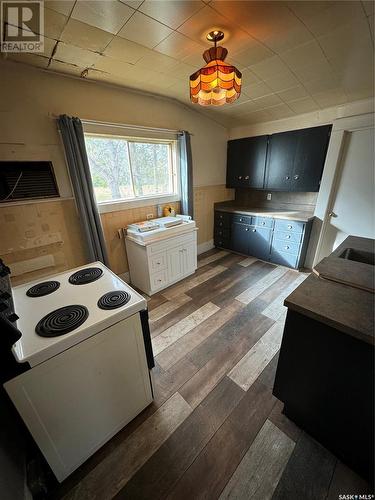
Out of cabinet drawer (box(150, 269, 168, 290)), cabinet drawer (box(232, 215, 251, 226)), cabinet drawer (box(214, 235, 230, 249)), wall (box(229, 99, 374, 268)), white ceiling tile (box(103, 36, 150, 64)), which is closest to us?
white ceiling tile (box(103, 36, 150, 64))

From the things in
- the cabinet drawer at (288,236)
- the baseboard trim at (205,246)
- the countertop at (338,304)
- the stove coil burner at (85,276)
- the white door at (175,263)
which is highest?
the countertop at (338,304)

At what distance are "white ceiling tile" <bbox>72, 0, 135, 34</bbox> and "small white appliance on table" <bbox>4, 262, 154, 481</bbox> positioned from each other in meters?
1.69

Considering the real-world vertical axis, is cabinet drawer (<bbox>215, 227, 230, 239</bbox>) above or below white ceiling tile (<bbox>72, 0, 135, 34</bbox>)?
below

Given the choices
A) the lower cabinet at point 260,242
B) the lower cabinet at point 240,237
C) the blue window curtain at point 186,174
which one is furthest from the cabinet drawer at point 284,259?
the blue window curtain at point 186,174

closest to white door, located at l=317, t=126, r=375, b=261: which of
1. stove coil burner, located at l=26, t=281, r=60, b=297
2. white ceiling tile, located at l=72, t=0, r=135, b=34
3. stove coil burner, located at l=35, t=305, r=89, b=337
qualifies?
white ceiling tile, located at l=72, t=0, r=135, b=34

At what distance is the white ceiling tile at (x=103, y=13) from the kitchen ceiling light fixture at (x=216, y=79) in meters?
0.54

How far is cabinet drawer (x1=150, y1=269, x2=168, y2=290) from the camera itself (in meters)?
2.59

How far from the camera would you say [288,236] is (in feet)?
10.1

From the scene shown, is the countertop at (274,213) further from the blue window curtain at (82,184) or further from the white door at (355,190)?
the blue window curtain at (82,184)

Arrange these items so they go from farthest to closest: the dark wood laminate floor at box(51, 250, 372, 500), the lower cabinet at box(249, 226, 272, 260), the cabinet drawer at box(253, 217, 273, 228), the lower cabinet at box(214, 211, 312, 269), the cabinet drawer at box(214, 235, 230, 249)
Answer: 1. the cabinet drawer at box(214, 235, 230, 249)
2. the lower cabinet at box(249, 226, 272, 260)
3. the cabinet drawer at box(253, 217, 273, 228)
4. the lower cabinet at box(214, 211, 312, 269)
5. the dark wood laminate floor at box(51, 250, 372, 500)

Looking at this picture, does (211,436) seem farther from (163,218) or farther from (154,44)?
(154,44)

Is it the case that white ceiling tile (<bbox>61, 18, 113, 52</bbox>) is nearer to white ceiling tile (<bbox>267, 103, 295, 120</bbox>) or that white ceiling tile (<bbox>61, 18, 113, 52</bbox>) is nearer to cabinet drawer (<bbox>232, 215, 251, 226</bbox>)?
white ceiling tile (<bbox>267, 103, 295, 120</bbox>)

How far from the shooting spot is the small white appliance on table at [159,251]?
2.51m

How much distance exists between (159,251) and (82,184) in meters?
1.14
